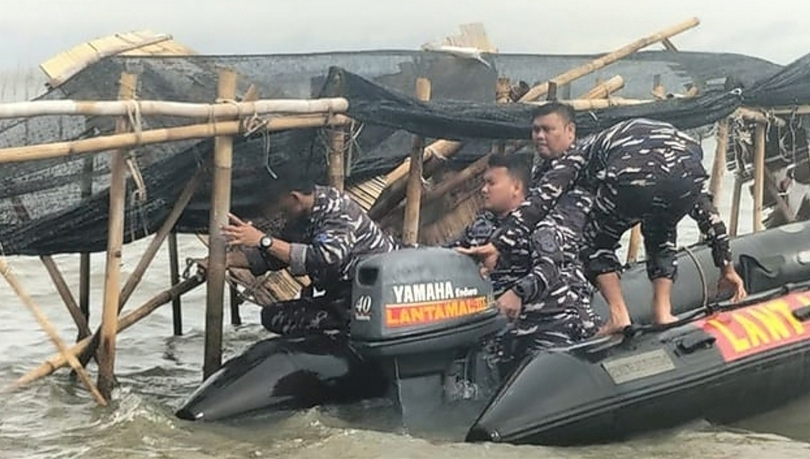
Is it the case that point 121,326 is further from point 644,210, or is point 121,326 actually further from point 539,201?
point 644,210

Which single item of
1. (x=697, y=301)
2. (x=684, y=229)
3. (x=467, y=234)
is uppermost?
(x=467, y=234)

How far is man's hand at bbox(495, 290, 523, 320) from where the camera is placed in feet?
20.1

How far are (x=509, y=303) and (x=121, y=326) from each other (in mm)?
2339

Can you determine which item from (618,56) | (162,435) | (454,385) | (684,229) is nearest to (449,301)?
(454,385)

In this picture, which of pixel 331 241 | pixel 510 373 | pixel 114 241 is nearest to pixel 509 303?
pixel 510 373

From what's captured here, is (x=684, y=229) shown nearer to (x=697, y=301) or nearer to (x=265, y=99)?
(x=697, y=301)

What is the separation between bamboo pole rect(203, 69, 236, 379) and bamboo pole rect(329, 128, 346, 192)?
700 mm

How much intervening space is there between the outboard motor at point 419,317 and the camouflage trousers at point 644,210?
0.66m

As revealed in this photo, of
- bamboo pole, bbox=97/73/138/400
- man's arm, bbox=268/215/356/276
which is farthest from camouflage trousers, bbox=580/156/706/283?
bamboo pole, bbox=97/73/138/400

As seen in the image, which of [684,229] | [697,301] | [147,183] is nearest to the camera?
[147,183]

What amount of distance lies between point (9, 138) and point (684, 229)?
13.0 meters

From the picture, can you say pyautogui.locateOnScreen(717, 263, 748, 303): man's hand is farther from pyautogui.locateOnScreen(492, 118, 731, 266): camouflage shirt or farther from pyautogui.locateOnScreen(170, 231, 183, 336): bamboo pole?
pyautogui.locateOnScreen(170, 231, 183, 336): bamboo pole

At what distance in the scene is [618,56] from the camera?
30.9ft

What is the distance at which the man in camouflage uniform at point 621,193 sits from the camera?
603 cm
